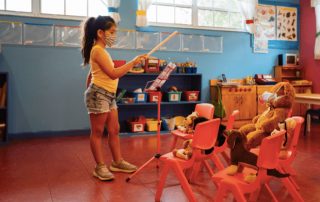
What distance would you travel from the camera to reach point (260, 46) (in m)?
7.07

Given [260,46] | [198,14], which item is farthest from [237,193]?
[260,46]

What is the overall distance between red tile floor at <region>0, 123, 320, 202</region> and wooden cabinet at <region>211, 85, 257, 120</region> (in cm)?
177

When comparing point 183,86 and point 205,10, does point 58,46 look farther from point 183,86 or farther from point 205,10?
point 205,10

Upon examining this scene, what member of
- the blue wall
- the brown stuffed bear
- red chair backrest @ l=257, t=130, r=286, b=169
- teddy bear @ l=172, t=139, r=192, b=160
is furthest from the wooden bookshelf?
red chair backrest @ l=257, t=130, r=286, b=169

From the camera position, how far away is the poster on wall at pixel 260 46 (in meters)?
7.03

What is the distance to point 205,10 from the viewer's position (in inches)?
263

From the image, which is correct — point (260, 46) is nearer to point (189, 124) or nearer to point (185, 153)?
point (189, 124)

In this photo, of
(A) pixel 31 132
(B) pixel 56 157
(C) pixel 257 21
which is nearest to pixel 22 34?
(A) pixel 31 132

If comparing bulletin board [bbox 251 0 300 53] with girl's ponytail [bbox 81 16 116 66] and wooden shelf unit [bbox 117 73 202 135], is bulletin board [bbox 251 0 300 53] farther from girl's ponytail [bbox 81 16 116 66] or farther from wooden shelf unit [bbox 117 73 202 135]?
girl's ponytail [bbox 81 16 116 66]

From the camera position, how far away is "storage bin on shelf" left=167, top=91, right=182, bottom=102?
5875mm

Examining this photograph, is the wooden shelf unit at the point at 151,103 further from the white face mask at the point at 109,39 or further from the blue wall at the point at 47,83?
the white face mask at the point at 109,39

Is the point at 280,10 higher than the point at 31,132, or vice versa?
the point at 280,10

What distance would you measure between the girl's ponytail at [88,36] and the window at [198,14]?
314 centimetres

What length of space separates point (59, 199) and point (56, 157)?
146 cm
